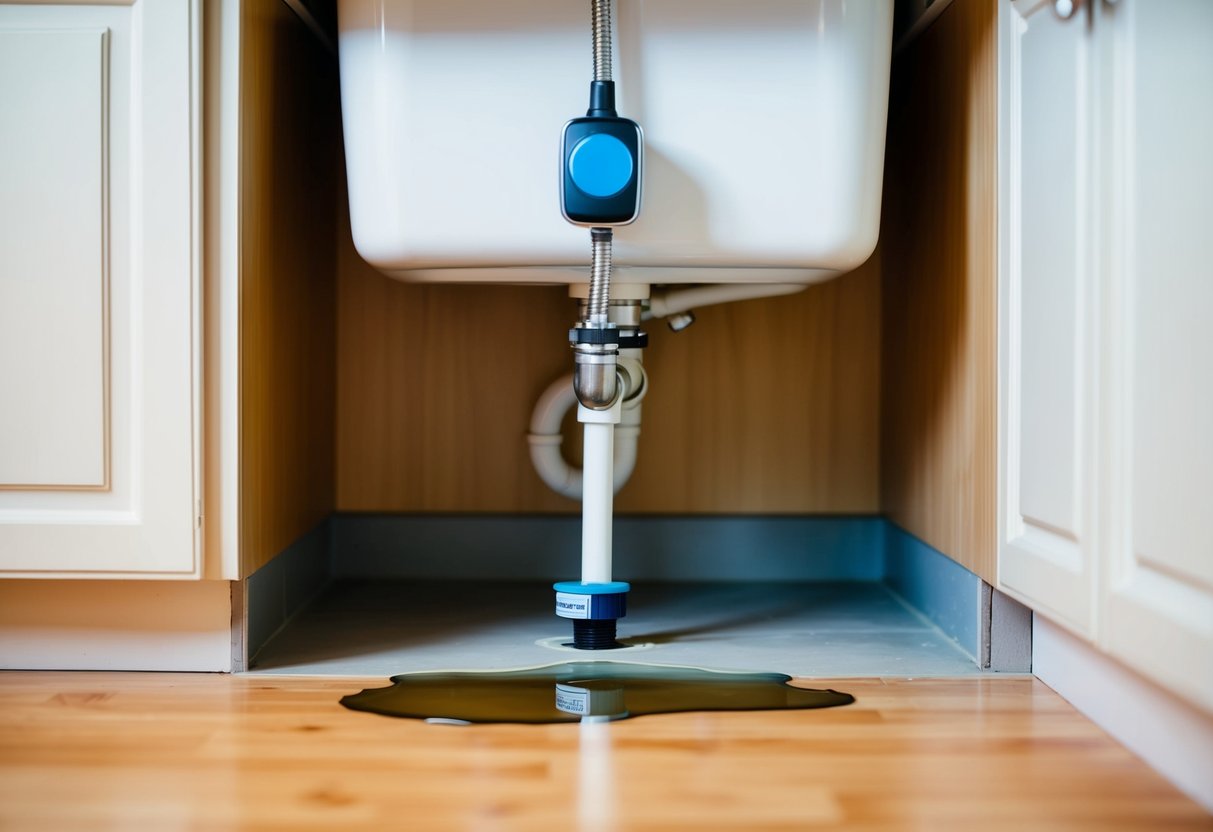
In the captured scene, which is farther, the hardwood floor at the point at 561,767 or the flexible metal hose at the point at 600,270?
the flexible metal hose at the point at 600,270

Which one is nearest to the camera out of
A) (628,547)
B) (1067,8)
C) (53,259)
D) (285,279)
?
(1067,8)

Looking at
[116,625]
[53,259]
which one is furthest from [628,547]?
[53,259]

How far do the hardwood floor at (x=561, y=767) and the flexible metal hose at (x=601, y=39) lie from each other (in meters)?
0.51

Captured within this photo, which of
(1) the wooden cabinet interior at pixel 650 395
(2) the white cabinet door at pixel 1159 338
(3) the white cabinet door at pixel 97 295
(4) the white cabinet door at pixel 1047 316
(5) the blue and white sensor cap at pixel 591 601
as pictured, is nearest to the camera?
(2) the white cabinet door at pixel 1159 338

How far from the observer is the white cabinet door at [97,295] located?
94cm

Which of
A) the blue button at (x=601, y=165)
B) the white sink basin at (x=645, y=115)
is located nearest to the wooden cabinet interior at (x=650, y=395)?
the white sink basin at (x=645, y=115)

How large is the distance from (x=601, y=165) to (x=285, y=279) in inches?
14.5

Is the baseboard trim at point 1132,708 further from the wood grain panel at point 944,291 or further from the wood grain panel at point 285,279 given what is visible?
the wood grain panel at point 285,279

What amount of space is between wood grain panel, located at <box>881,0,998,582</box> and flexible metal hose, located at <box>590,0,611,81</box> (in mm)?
329

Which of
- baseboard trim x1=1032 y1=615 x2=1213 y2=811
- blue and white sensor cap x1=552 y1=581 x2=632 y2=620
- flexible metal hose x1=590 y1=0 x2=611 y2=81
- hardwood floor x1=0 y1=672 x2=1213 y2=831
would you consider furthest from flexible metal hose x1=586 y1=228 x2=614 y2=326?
baseboard trim x1=1032 y1=615 x2=1213 y2=811

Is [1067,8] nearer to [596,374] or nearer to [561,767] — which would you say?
[596,374]

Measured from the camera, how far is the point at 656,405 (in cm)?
144

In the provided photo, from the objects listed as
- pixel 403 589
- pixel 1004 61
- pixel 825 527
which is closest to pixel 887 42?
pixel 1004 61

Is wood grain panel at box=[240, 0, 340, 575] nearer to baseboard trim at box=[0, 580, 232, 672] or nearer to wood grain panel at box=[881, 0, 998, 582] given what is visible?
baseboard trim at box=[0, 580, 232, 672]
